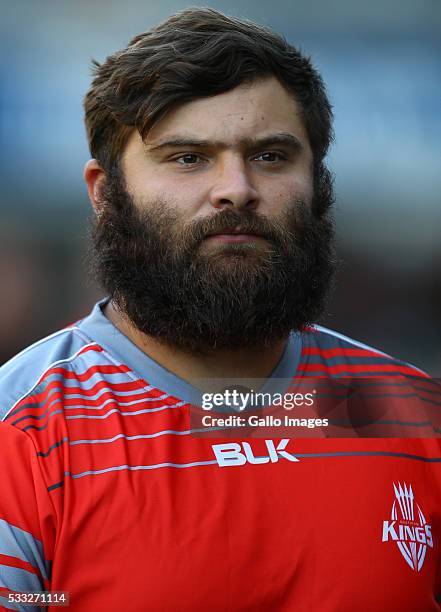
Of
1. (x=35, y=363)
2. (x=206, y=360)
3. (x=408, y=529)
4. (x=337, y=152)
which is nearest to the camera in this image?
(x=408, y=529)

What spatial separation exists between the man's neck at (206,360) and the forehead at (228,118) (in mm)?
474

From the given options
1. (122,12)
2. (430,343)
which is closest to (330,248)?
(430,343)

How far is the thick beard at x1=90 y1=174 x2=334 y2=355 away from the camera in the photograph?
1.92 meters

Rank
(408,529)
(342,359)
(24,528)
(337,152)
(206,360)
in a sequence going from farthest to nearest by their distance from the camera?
(337,152)
(342,359)
(206,360)
(408,529)
(24,528)

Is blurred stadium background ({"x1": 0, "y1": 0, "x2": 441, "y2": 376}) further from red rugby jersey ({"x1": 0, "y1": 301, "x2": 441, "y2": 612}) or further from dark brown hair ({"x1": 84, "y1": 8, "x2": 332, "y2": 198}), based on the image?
red rugby jersey ({"x1": 0, "y1": 301, "x2": 441, "y2": 612})

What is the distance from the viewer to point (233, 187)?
1.85 metres

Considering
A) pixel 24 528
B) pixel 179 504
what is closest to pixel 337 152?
pixel 179 504

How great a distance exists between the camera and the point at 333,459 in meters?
1.87

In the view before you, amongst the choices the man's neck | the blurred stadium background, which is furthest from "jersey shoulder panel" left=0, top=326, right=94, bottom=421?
the blurred stadium background

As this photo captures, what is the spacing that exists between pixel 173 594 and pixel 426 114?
4.08 metres

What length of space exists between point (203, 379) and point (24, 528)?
571 mm

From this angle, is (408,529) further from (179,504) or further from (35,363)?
(35,363)

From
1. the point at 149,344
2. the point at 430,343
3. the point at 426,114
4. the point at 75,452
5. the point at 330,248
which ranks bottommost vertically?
the point at 75,452

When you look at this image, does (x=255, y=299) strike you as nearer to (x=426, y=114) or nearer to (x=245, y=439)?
(x=245, y=439)
